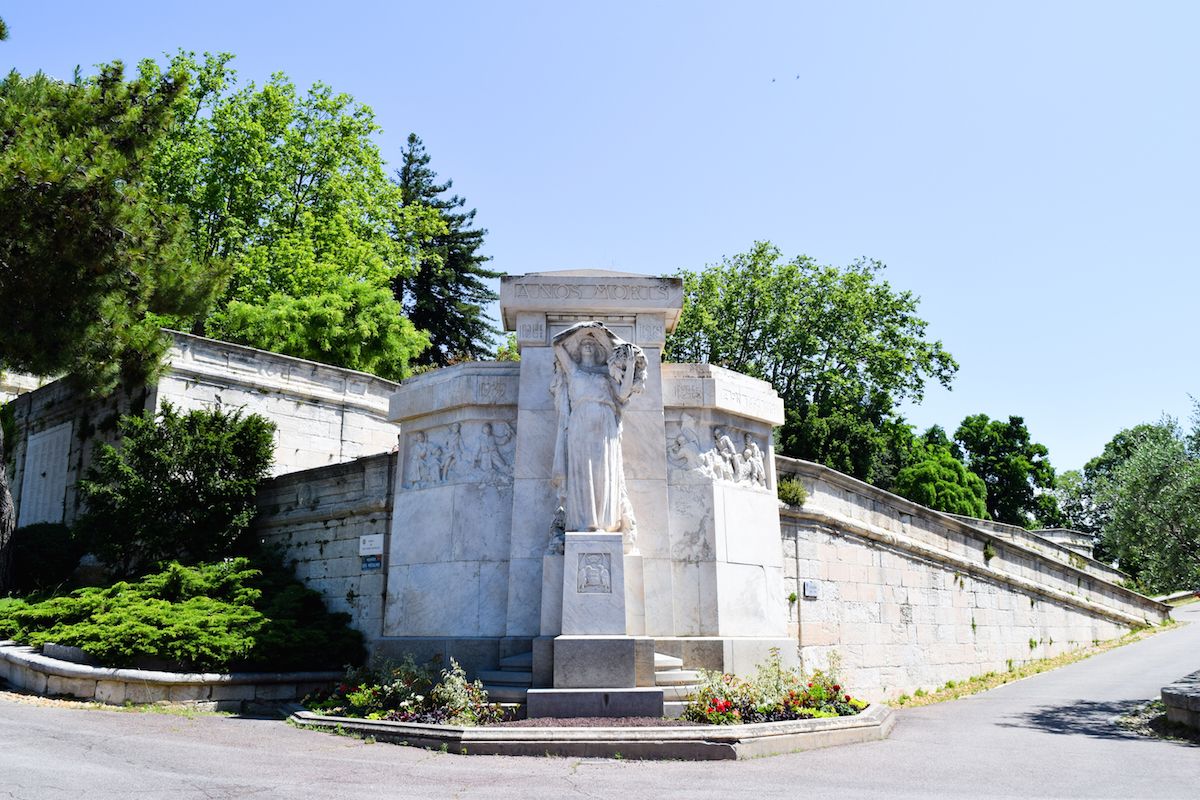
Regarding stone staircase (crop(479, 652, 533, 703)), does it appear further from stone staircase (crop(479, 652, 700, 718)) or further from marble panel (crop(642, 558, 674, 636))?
marble panel (crop(642, 558, 674, 636))

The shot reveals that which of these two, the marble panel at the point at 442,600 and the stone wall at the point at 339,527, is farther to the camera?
the stone wall at the point at 339,527

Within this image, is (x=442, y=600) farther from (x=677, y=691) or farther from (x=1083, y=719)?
(x=1083, y=719)

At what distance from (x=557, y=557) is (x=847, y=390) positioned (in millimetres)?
27405

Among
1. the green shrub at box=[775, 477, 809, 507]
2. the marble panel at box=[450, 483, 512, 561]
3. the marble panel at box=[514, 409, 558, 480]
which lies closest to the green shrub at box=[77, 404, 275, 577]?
the marble panel at box=[450, 483, 512, 561]

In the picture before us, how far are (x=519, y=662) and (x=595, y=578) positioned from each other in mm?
1277

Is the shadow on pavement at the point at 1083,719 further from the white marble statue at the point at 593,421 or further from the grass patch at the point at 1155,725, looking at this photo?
the white marble statue at the point at 593,421

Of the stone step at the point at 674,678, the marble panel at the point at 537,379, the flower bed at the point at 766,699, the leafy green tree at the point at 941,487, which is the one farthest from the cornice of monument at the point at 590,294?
the leafy green tree at the point at 941,487

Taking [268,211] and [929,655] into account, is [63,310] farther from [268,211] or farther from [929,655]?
[268,211]

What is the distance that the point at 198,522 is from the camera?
15.6 meters

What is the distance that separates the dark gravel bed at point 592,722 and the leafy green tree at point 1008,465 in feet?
163

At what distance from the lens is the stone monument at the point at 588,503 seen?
35.6ft

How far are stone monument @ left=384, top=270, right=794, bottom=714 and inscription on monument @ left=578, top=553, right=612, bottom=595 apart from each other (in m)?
0.02

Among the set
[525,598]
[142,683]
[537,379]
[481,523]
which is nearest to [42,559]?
[142,683]

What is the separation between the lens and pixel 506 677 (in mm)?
10664
